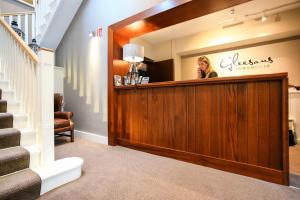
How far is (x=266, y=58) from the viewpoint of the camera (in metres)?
3.65

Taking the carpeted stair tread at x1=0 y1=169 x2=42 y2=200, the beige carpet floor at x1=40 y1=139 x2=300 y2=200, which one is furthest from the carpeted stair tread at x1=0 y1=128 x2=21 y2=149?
the beige carpet floor at x1=40 y1=139 x2=300 y2=200

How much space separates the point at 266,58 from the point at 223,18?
131cm

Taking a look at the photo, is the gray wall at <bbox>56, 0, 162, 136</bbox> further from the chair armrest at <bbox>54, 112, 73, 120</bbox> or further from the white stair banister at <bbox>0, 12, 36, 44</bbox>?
the white stair banister at <bbox>0, 12, 36, 44</bbox>

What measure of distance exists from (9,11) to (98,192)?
458 centimetres

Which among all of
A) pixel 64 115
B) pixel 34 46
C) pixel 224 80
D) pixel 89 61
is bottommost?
pixel 64 115

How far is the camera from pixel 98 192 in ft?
4.55

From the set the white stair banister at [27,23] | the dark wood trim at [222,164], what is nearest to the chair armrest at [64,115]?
the dark wood trim at [222,164]

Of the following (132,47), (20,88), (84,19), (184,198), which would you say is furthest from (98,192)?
(84,19)

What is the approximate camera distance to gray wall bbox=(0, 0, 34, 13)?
12.1ft

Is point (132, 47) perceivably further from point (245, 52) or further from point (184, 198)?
point (245, 52)

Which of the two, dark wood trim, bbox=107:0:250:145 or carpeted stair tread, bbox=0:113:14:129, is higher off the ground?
dark wood trim, bbox=107:0:250:145

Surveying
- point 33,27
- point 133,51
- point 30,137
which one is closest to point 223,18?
point 133,51

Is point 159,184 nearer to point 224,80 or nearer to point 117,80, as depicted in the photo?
point 224,80

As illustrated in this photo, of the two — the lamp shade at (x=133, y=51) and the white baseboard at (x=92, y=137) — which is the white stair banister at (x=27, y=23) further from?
the lamp shade at (x=133, y=51)
